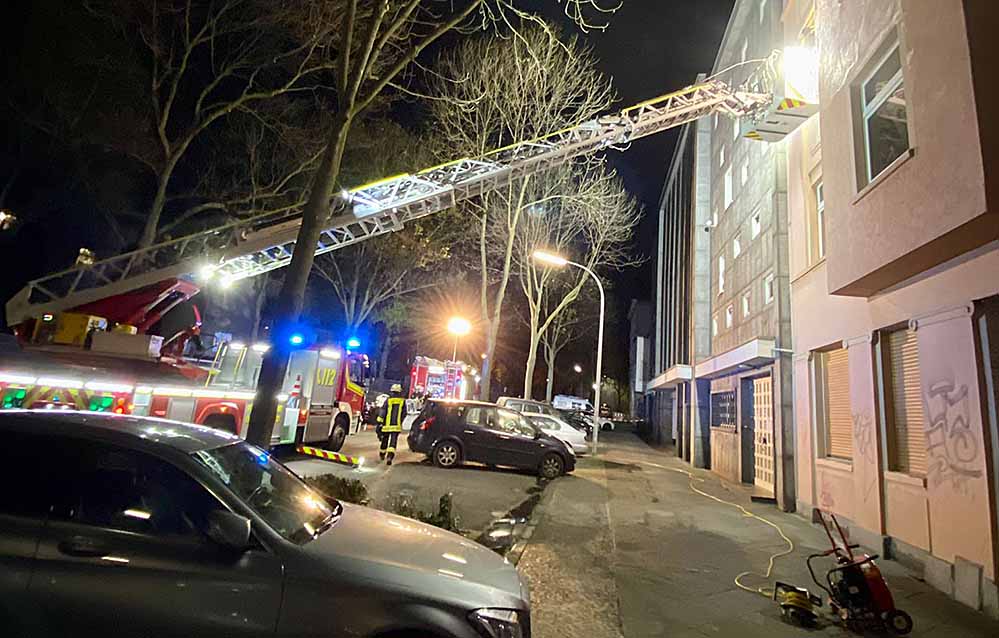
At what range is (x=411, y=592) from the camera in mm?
2686

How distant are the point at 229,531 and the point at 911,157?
25.0 ft

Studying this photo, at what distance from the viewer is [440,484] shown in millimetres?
10891

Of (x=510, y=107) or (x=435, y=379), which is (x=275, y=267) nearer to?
(x=510, y=107)

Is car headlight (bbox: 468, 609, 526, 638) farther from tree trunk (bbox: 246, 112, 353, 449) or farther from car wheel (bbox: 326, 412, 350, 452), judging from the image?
car wheel (bbox: 326, 412, 350, 452)

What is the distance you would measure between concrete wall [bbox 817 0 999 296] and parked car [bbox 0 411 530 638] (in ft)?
19.1

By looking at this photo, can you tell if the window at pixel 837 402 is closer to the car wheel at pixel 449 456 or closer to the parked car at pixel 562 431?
the car wheel at pixel 449 456

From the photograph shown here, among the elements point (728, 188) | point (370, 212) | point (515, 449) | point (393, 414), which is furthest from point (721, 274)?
point (393, 414)

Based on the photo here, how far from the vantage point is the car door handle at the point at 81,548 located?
8.68 ft

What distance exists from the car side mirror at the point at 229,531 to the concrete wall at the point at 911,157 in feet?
21.5

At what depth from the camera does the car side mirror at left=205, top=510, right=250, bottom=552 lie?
268 centimetres

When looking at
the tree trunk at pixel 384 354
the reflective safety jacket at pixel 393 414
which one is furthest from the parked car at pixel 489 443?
the tree trunk at pixel 384 354

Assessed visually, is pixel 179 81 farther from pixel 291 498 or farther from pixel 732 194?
pixel 732 194

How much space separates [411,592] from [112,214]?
18.1 metres

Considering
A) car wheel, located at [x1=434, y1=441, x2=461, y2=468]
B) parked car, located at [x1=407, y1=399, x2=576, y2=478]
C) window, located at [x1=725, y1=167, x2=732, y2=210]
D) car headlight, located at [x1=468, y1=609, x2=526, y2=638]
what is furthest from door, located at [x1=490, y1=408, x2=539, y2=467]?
window, located at [x1=725, y1=167, x2=732, y2=210]
